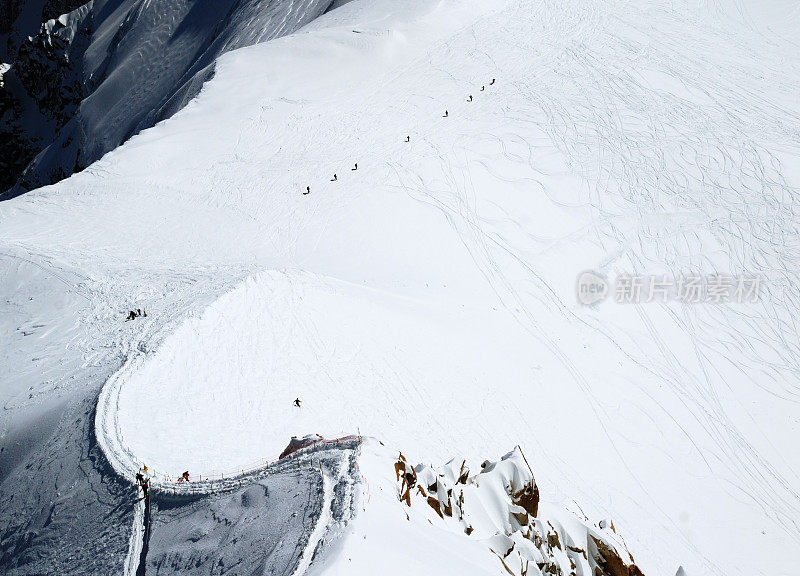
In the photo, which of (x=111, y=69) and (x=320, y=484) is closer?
(x=320, y=484)

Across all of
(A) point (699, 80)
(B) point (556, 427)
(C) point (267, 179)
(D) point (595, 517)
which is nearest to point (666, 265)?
(B) point (556, 427)

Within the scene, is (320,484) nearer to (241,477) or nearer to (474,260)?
(241,477)

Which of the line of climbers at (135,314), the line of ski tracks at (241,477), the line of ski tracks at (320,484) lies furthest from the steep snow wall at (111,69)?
the line of ski tracks at (320,484)

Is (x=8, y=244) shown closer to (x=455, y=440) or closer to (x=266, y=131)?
(x=266, y=131)

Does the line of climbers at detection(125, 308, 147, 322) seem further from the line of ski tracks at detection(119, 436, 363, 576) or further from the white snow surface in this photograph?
the line of ski tracks at detection(119, 436, 363, 576)

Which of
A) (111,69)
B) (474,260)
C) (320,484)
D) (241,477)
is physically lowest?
(474,260)

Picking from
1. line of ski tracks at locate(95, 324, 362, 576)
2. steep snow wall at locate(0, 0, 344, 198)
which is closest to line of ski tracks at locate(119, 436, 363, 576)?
line of ski tracks at locate(95, 324, 362, 576)

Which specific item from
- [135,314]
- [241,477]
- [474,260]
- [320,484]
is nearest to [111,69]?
[135,314]

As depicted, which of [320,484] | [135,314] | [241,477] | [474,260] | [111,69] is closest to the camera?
[320,484]
